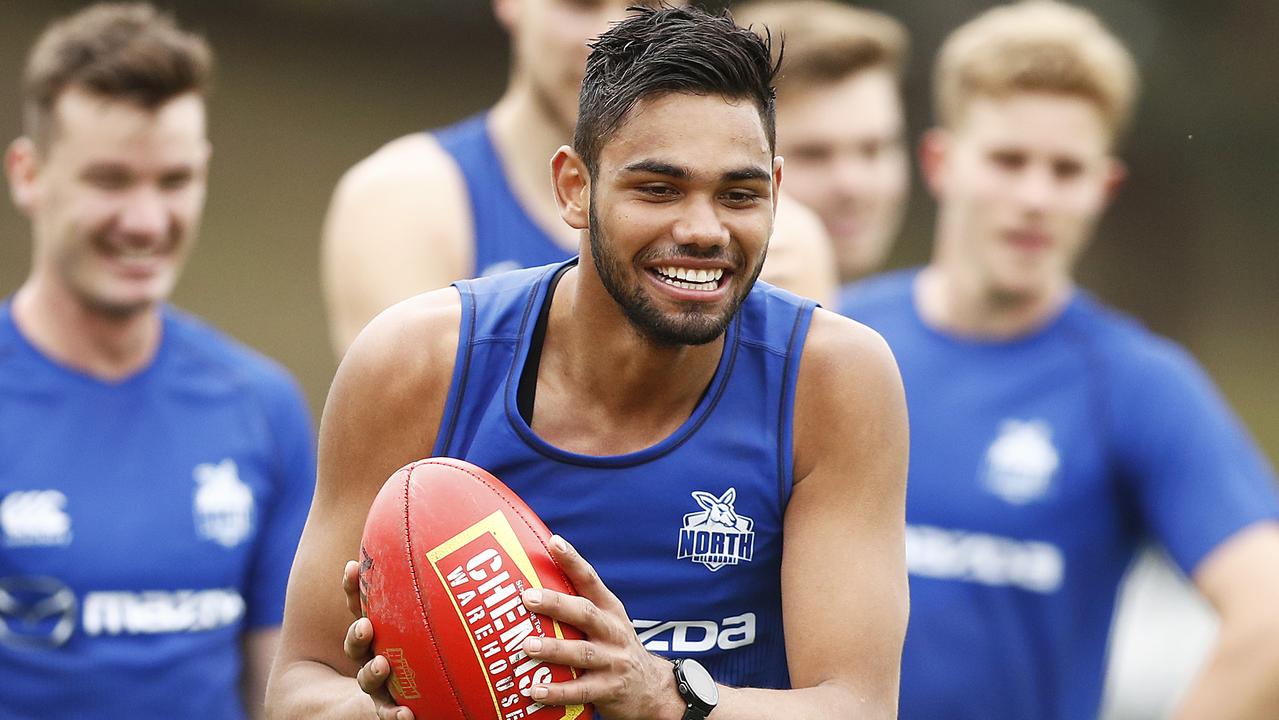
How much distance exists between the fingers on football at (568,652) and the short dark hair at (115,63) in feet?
11.5

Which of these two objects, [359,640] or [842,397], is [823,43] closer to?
[842,397]

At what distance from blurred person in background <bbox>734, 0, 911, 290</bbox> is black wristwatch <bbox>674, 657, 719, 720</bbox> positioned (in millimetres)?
4671

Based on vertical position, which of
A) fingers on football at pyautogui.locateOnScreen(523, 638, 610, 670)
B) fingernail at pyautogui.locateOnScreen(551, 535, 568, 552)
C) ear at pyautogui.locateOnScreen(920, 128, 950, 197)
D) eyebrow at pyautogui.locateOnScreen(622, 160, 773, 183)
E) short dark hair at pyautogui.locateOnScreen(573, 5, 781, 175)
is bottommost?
fingers on football at pyautogui.locateOnScreen(523, 638, 610, 670)

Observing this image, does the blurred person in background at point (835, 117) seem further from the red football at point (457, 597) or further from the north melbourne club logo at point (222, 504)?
the red football at point (457, 597)

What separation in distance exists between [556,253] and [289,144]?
10196 millimetres

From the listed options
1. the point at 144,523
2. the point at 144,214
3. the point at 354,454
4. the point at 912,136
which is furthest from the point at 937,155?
the point at 912,136

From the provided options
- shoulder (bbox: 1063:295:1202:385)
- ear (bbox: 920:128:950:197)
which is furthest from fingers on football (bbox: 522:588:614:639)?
ear (bbox: 920:128:950:197)

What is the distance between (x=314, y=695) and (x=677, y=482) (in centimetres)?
83

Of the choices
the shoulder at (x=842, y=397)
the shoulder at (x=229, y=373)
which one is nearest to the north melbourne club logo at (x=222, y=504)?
the shoulder at (x=229, y=373)

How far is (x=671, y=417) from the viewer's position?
153 inches

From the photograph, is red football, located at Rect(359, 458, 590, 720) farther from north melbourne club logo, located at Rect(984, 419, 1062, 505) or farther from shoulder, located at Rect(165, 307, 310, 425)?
north melbourne club logo, located at Rect(984, 419, 1062, 505)

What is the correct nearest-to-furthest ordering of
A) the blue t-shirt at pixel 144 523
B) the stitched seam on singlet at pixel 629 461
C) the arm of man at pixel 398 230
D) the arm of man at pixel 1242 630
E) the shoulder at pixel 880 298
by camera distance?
the stitched seam on singlet at pixel 629 461 < the arm of man at pixel 398 230 < the blue t-shirt at pixel 144 523 < the arm of man at pixel 1242 630 < the shoulder at pixel 880 298

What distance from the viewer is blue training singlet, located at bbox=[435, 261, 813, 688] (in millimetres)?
3775

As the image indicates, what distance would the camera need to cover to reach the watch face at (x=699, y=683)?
11.3 ft
